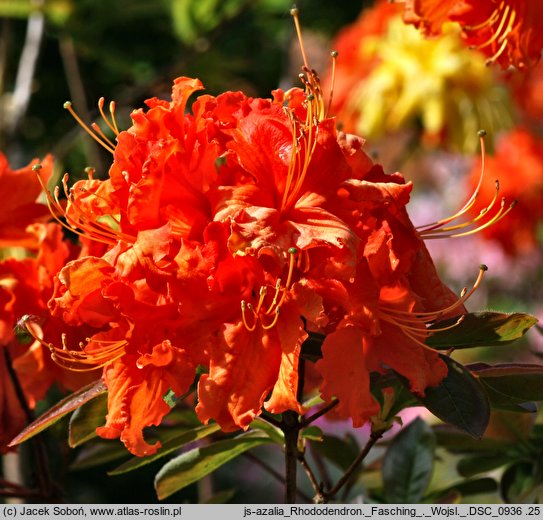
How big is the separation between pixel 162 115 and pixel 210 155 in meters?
0.04

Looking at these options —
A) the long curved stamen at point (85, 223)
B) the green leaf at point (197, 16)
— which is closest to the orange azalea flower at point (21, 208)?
the long curved stamen at point (85, 223)

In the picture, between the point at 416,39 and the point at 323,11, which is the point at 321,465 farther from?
the point at 323,11

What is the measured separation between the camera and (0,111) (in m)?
1.56

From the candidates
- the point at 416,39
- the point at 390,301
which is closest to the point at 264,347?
the point at 390,301

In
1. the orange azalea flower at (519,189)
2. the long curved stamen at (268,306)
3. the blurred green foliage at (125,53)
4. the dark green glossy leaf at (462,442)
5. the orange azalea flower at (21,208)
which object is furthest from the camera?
the orange azalea flower at (519,189)

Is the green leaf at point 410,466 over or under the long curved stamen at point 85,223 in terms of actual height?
under

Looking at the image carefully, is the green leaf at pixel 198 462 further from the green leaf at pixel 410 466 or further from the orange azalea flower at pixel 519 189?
the orange azalea flower at pixel 519 189

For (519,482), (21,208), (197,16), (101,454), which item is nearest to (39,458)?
(101,454)

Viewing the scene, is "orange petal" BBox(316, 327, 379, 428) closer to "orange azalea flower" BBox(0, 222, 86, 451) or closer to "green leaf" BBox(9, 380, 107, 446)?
"green leaf" BBox(9, 380, 107, 446)

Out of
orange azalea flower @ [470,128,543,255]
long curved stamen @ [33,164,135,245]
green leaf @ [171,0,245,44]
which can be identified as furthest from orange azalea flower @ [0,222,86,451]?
orange azalea flower @ [470,128,543,255]

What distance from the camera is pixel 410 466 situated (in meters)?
0.87

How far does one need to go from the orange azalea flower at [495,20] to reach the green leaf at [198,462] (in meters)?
0.37

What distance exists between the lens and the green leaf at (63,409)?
2.16ft

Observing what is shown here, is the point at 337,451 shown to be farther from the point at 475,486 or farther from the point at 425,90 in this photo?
the point at 425,90
